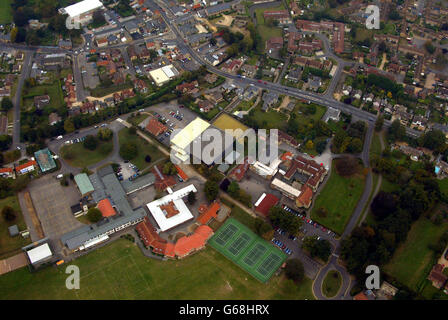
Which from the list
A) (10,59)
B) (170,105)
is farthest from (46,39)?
(170,105)

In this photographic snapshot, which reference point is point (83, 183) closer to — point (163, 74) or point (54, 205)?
point (54, 205)

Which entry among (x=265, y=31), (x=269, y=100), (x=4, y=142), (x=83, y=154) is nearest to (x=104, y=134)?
(x=83, y=154)

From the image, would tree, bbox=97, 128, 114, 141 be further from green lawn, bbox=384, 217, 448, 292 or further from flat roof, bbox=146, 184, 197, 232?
green lawn, bbox=384, 217, 448, 292

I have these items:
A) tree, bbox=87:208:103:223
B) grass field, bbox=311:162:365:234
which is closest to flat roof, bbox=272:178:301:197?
grass field, bbox=311:162:365:234

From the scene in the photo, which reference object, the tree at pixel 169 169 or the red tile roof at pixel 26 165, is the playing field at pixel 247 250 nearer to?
the tree at pixel 169 169

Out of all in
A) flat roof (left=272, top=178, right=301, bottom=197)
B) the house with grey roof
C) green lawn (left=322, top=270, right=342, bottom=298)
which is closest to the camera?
green lawn (left=322, top=270, right=342, bottom=298)
